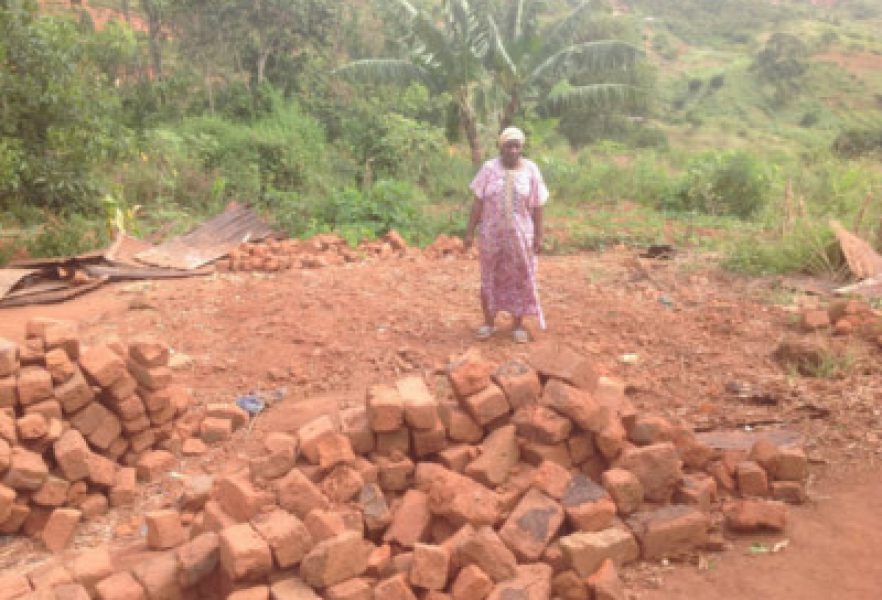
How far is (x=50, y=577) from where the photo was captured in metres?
3.18

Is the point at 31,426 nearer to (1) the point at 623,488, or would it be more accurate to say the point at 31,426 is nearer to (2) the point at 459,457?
(2) the point at 459,457

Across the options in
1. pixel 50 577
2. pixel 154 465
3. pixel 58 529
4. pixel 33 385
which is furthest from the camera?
pixel 154 465

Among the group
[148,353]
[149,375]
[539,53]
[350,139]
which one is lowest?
[350,139]

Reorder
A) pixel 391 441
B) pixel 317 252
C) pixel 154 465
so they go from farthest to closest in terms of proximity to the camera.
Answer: pixel 317 252 < pixel 154 465 < pixel 391 441

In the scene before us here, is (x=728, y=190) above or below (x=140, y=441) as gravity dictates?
below

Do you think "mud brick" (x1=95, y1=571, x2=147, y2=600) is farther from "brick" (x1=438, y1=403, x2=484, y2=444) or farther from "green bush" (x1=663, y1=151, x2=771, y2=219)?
"green bush" (x1=663, y1=151, x2=771, y2=219)

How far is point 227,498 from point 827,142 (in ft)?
76.3

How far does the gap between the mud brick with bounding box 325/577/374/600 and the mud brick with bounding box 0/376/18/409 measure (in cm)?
218

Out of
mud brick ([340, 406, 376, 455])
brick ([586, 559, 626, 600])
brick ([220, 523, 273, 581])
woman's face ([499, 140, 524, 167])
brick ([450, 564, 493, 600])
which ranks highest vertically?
woman's face ([499, 140, 524, 167])

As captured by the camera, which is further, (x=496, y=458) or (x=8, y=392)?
(x=8, y=392)

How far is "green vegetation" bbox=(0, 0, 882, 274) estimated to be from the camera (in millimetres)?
8727

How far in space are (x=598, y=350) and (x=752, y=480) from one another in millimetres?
2050

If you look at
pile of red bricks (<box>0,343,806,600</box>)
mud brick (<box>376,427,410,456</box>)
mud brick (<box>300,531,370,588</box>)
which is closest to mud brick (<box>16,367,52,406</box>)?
pile of red bricks (<box>0,343,806,600</box>)

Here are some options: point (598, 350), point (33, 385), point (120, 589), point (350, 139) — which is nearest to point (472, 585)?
point (120, 589)
